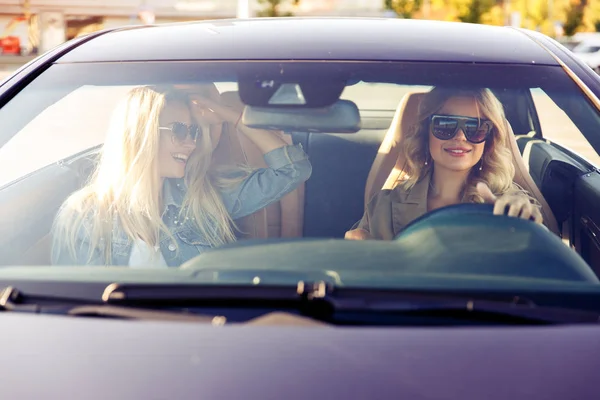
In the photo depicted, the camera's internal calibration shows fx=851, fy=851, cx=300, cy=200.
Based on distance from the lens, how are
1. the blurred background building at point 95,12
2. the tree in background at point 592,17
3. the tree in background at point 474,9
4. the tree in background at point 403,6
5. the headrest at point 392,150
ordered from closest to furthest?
1. the headrest at point 392,150
2. the tree in background at point 403,6
3. the blurred background building at point 95,12
4. the tree in background at point 474,9
5. the tree in background at point 592,17

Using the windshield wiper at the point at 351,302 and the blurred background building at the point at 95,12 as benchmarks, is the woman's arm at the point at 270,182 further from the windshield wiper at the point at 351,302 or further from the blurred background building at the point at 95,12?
the blurred background building at the point at 95,12

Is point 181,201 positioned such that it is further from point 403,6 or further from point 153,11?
point 403,6

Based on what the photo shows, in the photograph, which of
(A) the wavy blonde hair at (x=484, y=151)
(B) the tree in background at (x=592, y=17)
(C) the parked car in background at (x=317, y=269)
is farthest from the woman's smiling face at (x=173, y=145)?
(B) the tree in background at (x=592, y=17)

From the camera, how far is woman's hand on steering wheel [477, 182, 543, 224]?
2.21 m

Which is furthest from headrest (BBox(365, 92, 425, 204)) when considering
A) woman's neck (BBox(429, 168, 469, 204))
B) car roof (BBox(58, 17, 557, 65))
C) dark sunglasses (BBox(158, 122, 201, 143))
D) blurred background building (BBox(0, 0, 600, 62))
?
blurred background building (BBox(0, 0, 600, 62))

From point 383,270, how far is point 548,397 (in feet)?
1.68

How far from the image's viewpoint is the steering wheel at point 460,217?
214cm

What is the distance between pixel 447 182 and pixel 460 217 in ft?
1.53

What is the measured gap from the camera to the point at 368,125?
3930 mm

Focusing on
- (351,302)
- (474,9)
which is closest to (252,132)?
(351,302)

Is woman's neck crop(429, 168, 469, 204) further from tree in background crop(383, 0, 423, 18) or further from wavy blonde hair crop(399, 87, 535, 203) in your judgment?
tree in background crop(383, 0, 423, 18)

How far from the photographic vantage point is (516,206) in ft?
7.38

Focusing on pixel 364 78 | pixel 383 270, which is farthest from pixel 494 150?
pixel 383 270

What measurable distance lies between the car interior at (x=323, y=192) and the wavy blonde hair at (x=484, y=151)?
0.05m
